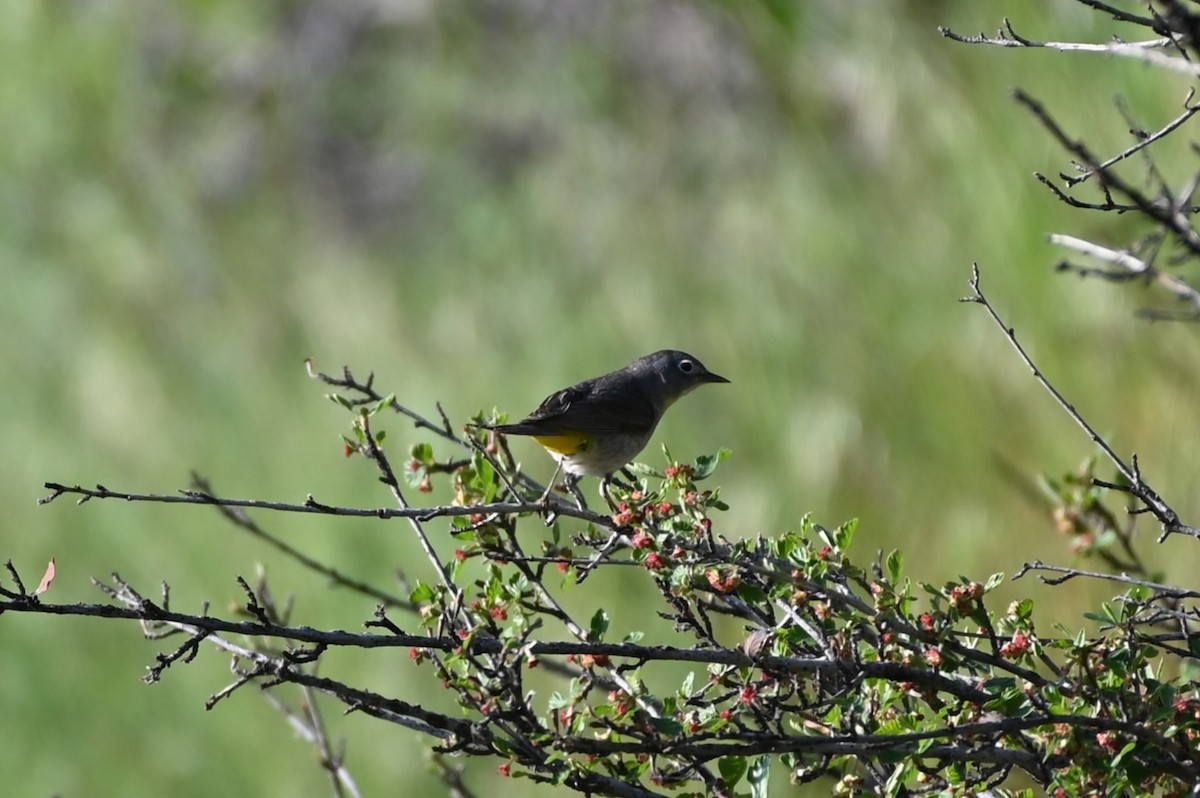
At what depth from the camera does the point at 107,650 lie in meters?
6.65

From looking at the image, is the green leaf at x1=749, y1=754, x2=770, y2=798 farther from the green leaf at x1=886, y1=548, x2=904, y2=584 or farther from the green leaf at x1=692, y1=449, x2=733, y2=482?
the green leaf at x1=692, y1=449, x2=733, y2=482

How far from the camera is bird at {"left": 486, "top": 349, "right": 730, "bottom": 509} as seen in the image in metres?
3.41

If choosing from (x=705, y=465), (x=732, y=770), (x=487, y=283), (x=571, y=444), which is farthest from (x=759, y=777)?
(x=487, y=283)

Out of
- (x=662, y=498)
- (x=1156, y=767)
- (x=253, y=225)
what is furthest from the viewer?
(x=253, y=225)

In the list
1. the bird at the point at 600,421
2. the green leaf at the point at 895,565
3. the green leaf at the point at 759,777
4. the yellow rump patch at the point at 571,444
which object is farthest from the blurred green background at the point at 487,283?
the green leaf at the point at 759,777

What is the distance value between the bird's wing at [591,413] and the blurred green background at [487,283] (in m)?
0.83

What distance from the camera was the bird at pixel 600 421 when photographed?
3.41 meters

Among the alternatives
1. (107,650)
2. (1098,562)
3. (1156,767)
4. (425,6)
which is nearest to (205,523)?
(107,650)

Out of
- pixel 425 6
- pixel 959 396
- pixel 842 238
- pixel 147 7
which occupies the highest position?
pixel 147 7

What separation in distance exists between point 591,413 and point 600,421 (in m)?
0.03

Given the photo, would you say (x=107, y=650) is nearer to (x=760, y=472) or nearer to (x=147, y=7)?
(x=760, y=472)

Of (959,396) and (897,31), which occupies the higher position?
(897,31)

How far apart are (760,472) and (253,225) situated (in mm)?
4565

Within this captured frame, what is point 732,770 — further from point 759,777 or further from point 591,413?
point 591,413
